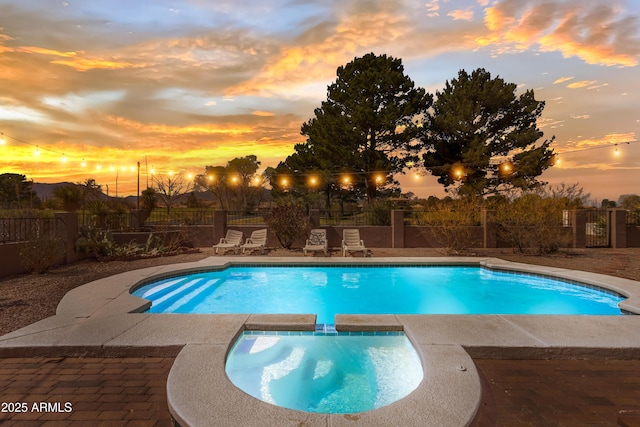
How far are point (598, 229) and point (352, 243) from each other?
39.4ft

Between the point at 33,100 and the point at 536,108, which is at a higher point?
the point at 536,108

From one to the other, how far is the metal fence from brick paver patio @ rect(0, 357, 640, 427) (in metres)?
7.13

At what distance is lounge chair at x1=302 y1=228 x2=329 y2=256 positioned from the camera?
12766mm

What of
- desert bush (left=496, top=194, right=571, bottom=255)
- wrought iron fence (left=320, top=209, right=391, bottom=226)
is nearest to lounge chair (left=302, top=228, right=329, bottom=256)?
wrought iron fence (left=320, top=209, right=391, bottom=226)

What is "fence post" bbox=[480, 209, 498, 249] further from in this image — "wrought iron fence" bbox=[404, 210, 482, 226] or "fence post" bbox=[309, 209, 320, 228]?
"fence post" bbox=[309, 209, 320, 228]

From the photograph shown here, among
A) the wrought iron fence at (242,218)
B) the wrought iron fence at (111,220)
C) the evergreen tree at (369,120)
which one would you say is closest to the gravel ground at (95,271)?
the wrought iron fence at (242,218)

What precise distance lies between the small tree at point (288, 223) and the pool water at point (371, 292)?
11.8 feet

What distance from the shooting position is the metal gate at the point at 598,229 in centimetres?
1499

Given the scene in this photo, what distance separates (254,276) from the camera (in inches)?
392

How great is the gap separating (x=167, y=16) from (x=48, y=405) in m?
10.3

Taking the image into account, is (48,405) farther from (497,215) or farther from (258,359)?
(497,215)

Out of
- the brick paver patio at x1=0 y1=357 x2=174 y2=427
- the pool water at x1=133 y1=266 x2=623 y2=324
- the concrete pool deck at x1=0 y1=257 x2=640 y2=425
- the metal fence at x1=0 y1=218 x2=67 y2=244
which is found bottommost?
the pool water at x1=133 y1=266 x2=623 y2=324

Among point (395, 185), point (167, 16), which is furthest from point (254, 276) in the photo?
point (395, 185)

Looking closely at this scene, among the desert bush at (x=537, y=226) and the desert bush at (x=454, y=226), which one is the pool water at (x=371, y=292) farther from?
the desert bush at (x=537, y=226)
